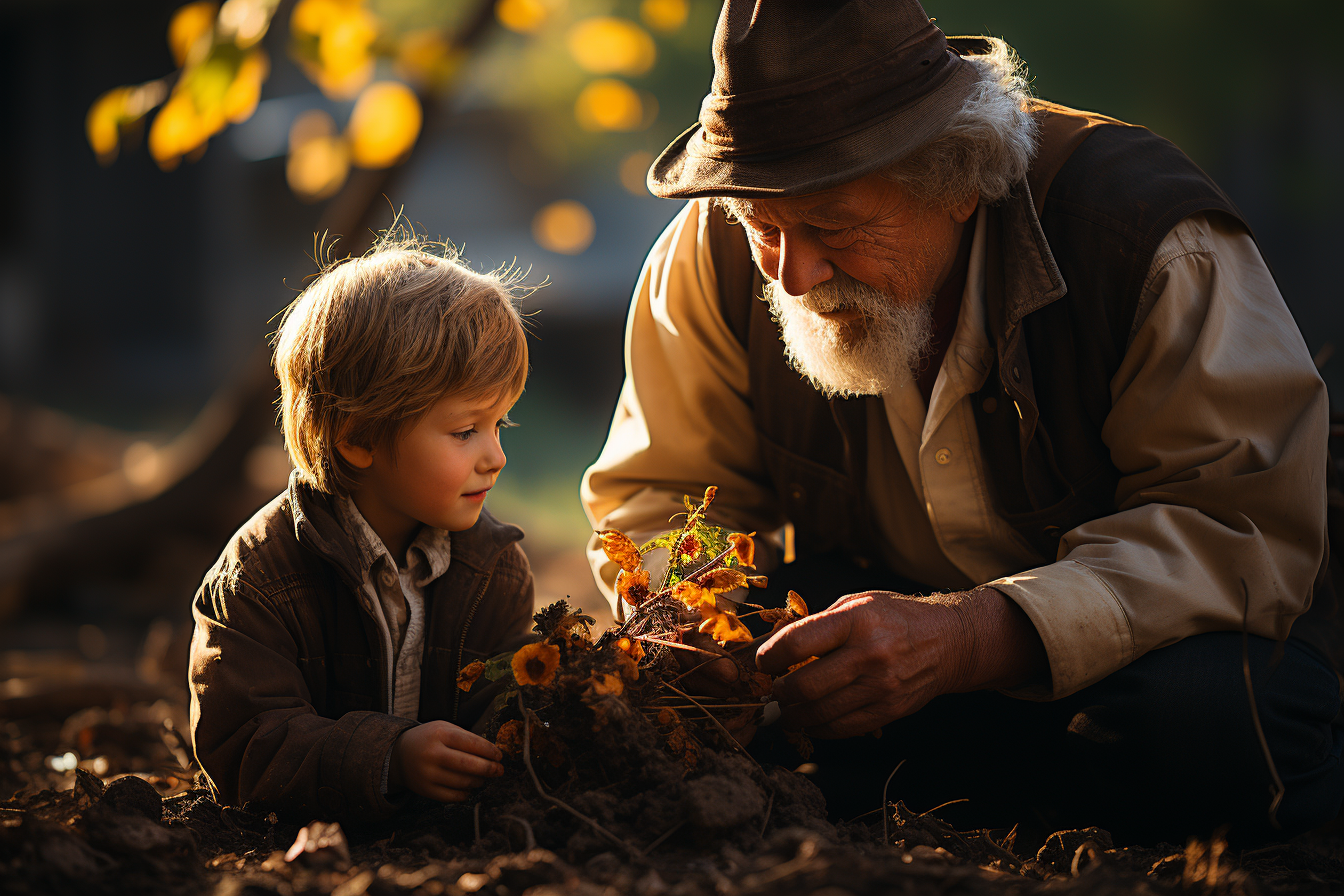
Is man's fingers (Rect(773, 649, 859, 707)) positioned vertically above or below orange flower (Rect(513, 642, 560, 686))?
below

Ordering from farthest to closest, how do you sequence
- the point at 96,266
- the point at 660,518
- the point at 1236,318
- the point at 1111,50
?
the point at 96,266 < the point at 1111,50 < the point at 660,518 < the point at 1236,318

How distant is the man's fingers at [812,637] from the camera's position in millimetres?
1785

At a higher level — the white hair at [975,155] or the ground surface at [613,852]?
the white hair at [975,155]

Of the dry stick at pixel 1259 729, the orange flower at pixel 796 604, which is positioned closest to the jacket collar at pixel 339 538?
the orange flower at pixel 796 604

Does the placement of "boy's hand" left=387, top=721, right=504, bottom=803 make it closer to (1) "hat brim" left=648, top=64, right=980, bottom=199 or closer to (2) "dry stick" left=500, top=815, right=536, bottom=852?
(2) "dry stick" left=500, top=815, right=536, bottom=852

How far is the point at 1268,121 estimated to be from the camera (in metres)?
9.23

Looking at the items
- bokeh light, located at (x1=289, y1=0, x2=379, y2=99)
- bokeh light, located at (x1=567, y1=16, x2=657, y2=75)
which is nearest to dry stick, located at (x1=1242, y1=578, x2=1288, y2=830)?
bokeh light, located at (x1=567, y1=16, x2=657, y2=75)

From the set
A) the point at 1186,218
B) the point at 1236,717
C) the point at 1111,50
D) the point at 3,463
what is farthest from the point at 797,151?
the point at 1111,50

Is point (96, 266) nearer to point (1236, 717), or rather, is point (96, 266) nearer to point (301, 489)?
point (301, 489)

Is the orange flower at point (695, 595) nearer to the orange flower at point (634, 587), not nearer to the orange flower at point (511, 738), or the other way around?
the orange flower at point (634, 587)

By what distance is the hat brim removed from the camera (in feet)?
6.66

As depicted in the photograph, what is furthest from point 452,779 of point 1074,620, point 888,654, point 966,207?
point 966,207

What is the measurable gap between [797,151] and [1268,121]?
30.2 ft

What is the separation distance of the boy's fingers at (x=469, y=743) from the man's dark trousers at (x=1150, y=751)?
83 centimetres
